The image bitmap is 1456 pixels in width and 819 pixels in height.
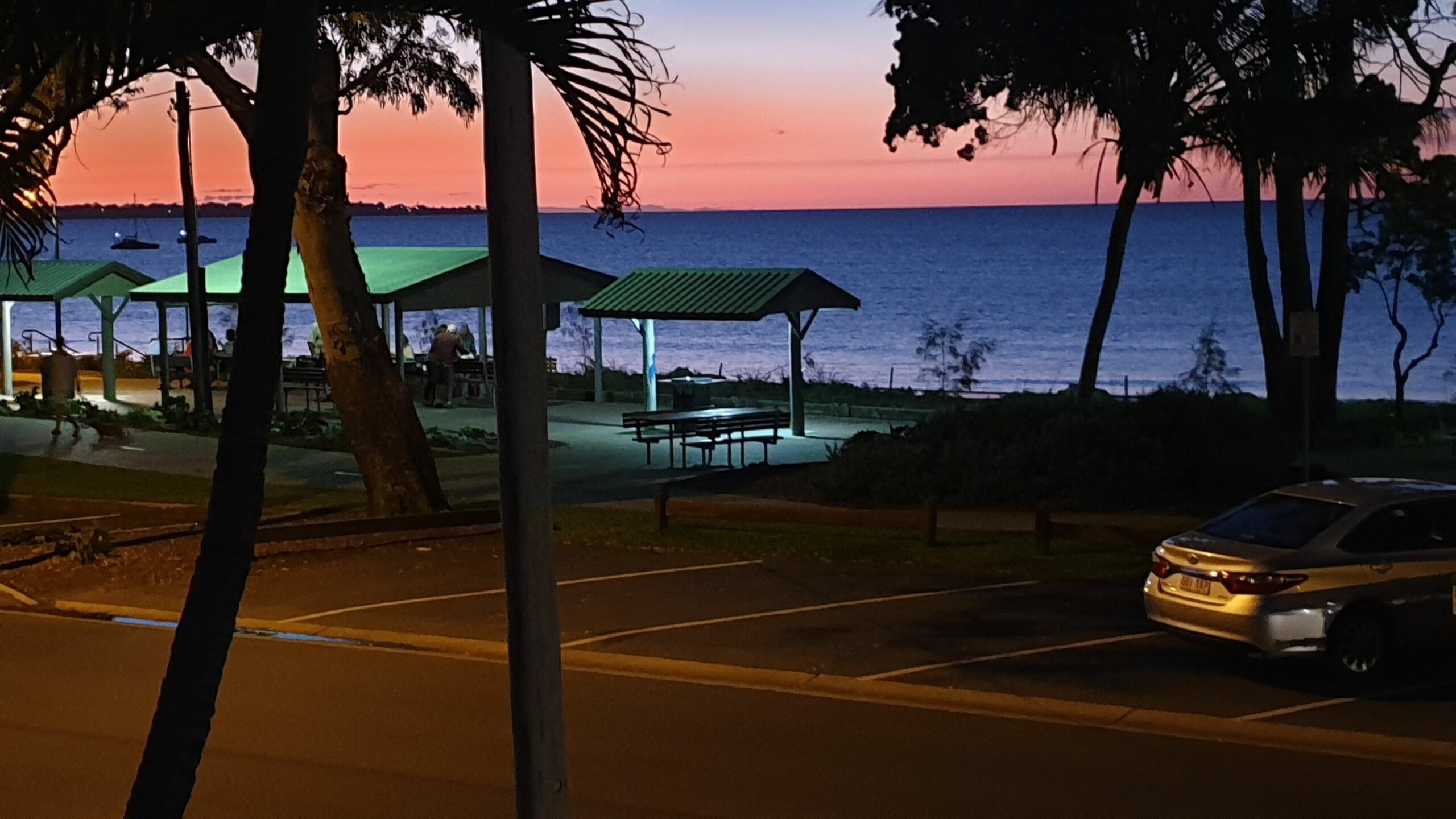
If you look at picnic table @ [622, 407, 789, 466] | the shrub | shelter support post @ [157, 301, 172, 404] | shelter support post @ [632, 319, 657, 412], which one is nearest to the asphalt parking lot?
the shrub

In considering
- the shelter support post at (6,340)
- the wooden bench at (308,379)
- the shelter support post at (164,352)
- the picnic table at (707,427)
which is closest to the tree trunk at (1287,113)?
the picnic table at (707,427)

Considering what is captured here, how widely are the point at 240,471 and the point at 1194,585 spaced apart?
29.4 ft

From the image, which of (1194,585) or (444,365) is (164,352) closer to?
(444,365)

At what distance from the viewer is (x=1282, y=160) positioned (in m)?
23.1

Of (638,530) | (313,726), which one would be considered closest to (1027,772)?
(313,726)

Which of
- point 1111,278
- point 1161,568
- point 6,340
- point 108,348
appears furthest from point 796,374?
point 6,340

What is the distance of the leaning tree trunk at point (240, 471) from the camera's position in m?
3.84

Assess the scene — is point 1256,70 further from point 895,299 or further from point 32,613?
point 895,299

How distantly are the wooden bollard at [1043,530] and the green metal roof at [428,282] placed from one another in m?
16.4

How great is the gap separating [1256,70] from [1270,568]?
13.3m

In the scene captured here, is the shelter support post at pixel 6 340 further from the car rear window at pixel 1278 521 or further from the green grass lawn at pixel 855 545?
the car rear window at pixel 1278 521

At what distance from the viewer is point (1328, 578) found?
36.8 feet

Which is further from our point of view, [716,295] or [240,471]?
[716,295]

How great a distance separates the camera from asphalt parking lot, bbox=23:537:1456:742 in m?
11.3
